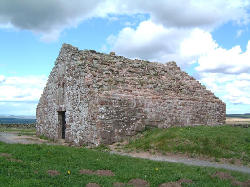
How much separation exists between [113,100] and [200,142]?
5.53 meters

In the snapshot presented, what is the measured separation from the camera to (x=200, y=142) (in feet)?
48.2

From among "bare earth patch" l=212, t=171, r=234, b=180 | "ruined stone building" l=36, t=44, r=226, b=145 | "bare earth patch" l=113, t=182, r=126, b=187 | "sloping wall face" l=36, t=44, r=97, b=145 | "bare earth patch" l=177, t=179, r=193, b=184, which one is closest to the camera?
"bare earth patch" l=113, t=182, r=126, b=187

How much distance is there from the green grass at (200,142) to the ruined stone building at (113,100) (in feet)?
6.22

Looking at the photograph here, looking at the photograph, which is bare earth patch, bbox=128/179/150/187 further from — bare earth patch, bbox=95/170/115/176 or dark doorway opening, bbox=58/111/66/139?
dark doorway opening, bbox=58/111/66/139

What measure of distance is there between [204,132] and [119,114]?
4.99 metres

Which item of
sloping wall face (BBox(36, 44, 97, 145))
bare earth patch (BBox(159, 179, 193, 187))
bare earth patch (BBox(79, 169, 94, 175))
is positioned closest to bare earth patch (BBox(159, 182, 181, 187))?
bare earth patch (BBox(159, 179, 193, 187))

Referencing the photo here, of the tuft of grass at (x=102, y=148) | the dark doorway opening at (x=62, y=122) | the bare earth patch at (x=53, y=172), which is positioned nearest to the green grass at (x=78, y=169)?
the bare earth patch at (x=53, y=172)

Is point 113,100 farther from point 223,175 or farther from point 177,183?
point 177,183

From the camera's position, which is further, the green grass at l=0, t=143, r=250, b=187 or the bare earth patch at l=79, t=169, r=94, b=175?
the bare earth patch at l=79, t=169, r=94, b=175

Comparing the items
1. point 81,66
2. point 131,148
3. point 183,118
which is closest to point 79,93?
point 81,66

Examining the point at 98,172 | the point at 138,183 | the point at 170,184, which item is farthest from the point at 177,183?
the point at 98,172

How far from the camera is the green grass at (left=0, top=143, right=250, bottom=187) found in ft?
24.9

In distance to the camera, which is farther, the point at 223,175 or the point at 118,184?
the point at 223,175

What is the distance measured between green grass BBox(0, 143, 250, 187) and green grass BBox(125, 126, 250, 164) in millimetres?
3990
